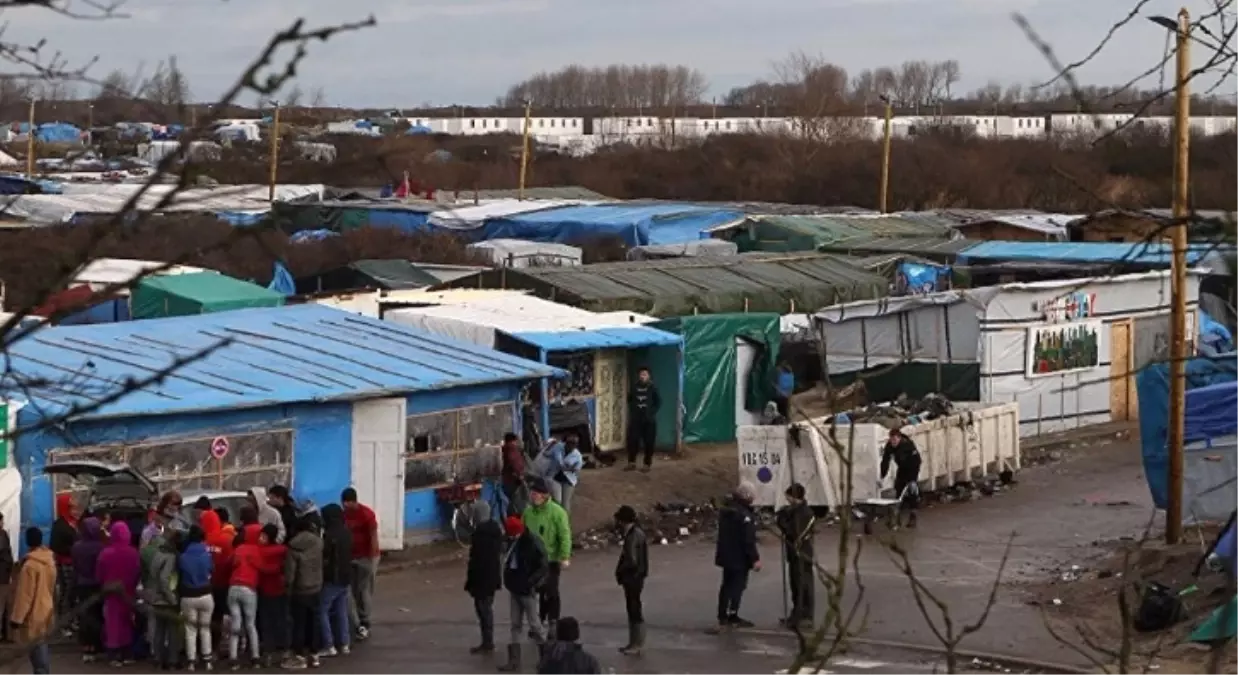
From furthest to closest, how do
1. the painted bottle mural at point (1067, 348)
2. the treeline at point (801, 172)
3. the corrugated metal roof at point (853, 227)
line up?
the treeline at point (801, 172), the corrugated metal roof at point (853, 227), the painted bottle mural at point (1067, 348)

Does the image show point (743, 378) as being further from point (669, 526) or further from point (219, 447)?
point (219, 447)

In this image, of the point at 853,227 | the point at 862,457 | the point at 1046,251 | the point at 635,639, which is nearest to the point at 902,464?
the point at 862,457

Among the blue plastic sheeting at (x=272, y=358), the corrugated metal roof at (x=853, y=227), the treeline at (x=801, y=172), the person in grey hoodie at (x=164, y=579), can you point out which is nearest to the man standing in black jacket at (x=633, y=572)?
the person in grey hoodie at (x=164, y=579)

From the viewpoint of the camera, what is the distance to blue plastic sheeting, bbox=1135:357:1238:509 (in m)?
20.7

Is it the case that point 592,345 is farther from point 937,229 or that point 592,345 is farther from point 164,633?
point 937,229

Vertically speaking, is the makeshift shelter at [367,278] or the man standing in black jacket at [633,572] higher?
the makeshift shelter at [367,278]

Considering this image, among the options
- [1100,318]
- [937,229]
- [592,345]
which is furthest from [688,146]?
[592,345]

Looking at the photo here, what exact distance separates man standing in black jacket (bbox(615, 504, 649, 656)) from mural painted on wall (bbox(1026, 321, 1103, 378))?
14.6m

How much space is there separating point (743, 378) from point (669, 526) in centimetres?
513

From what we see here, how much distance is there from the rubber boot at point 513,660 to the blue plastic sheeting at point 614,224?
97.9 feet

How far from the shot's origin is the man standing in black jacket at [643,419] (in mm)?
25406

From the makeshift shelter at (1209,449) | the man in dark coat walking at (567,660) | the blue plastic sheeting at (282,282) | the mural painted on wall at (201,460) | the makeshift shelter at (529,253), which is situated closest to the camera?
the man in dark coat walking at (567,660)

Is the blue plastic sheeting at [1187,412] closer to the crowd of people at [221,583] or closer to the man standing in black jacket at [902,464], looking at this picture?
the man standing in black jacket at [902,464]

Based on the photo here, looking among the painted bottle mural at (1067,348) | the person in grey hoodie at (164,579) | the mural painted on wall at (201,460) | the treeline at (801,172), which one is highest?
the treeline at (801,172)
